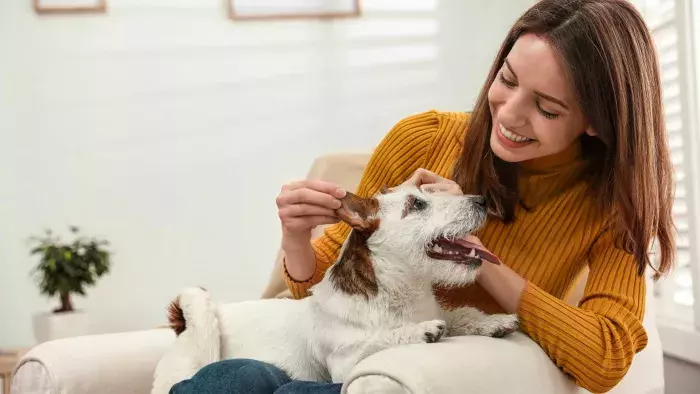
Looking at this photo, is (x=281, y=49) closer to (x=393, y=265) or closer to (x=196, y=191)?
(x=196, y=191)

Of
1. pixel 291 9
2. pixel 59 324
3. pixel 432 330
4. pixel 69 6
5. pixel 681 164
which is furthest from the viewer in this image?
pixel 291 9

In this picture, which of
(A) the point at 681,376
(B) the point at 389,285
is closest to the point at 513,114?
(B) the point at 389,285

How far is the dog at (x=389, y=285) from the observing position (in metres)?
1.20

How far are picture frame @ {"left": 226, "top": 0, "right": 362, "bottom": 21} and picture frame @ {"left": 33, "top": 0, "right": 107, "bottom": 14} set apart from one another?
52 centimetres

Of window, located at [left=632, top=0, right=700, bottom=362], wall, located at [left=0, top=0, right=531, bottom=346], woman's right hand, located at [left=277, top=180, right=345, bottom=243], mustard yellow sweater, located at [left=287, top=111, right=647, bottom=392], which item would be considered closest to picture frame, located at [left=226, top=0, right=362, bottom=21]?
wall, located at [left=0, top=0, right=531, bottom=346]

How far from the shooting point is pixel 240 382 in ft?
3.89

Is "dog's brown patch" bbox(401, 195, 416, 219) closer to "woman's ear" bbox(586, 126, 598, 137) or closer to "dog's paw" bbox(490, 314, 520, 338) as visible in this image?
"dog's paw" bbox(490, 314, 520, 338)

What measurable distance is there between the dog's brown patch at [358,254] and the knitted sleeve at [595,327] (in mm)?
282

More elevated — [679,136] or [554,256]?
[679,136]

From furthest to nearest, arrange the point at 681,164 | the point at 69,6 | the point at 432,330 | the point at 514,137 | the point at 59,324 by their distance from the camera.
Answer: the point at 69,6
the point at 59,324
the point at 681,164
the point at 514,137
the point at 432,330

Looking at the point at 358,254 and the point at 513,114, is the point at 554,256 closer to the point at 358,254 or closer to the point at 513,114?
the point at 513,114

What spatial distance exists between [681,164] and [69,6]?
2.35m

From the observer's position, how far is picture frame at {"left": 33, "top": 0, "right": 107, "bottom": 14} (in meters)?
3.09

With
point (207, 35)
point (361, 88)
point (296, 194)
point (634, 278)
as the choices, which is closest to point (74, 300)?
point (207, 35)
